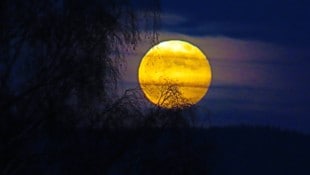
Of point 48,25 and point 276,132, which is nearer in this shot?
point 48,25

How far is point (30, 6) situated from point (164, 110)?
5.06 metres

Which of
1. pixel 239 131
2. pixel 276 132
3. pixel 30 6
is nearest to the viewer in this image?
pixel 30 6

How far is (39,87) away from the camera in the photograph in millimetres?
25922

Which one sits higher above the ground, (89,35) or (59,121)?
A: (89,35)

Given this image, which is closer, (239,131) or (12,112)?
(12,112)

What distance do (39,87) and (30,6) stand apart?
1.93m

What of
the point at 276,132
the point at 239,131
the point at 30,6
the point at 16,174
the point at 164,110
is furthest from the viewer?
the point at 276,132

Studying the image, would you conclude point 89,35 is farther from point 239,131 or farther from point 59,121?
point 239,131

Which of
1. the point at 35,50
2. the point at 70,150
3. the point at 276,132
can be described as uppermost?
the point at 35,50

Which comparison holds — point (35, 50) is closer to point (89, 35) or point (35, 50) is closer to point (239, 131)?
point (89, 35)

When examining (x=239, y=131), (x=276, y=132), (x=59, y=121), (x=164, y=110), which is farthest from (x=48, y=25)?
(x=276, y=132)

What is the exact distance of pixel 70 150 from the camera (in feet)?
88.9

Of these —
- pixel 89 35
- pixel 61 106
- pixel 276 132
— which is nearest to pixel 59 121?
pixel 61 106

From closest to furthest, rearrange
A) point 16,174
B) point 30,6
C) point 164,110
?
point 30,6, point 16,174, point 164,110
